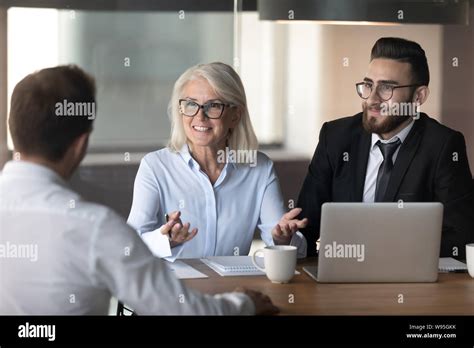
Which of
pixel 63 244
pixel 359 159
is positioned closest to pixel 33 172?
pixel 63 244

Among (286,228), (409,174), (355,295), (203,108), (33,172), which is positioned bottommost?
(355,295)

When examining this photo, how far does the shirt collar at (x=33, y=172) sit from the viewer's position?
208 cm

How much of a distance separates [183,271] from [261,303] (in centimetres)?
43

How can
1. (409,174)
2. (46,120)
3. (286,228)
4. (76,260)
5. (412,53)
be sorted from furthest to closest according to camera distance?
(412,53) → (409,174) → (286,228) → (46,120) → (76,260)

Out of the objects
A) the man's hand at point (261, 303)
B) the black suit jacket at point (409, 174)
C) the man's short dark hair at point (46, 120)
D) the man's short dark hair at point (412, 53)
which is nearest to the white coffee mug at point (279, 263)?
the man's hand at point (261, 303)

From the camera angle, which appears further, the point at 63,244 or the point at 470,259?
the point at 470,259

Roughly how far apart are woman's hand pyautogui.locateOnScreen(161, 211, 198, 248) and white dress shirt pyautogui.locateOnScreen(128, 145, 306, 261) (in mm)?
Result: 156

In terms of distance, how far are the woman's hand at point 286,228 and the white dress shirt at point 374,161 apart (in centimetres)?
29

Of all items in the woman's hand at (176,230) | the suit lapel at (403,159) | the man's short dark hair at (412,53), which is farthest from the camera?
the man's short dark hair at (412,53)

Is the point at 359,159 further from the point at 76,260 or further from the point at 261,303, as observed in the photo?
the point at 76,260

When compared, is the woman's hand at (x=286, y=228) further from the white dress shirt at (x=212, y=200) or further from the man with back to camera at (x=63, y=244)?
the man with back to camera at (x=63, y=244)

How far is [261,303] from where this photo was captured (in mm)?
2238

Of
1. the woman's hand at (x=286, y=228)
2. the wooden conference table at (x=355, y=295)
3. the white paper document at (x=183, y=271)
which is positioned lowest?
the wooden conference table at (x=355, y=295)

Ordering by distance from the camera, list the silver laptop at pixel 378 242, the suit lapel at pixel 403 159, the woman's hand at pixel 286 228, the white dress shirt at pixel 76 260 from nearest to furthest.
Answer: the white dress shirt at pixel 76 260, the silver laptop at pixel 378 242, the woman's hand at pixel 286 228, the suit lapel at pixel 403 159
